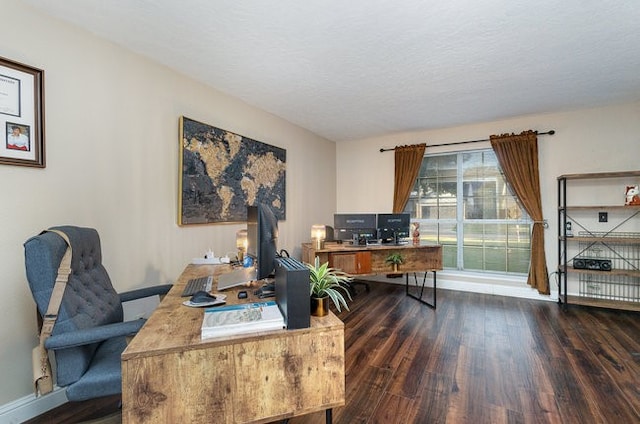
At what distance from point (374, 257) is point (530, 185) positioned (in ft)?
8.22

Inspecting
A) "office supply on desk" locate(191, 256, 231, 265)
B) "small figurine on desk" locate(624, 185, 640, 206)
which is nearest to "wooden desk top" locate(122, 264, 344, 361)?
"office supply on desk" locate(191, 256, 231, 265)

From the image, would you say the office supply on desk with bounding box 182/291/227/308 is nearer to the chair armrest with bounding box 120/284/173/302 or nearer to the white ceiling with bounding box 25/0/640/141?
the chair armrest with bounding box 120/284/173/302

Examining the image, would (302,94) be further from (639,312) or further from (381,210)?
(639,312)

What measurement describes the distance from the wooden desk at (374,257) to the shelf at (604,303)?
5.78 ft

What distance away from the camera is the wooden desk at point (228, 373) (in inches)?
37.7

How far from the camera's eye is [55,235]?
134 centimetres

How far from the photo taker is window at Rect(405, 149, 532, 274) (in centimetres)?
420

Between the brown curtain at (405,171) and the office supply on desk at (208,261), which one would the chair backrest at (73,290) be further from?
the brown curtain at (405,171)

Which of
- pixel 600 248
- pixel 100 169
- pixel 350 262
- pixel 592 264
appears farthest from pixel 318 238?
pixel 600 248

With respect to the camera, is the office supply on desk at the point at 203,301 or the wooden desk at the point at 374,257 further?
the wooden desk at the point at 374,257

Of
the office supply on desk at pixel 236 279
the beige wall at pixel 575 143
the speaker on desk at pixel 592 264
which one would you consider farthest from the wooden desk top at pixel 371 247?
the speaker on desk at pixel 592 264

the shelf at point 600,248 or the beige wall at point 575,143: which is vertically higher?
the beige wall at point 575,143

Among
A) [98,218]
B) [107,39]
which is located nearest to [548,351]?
[98,218]

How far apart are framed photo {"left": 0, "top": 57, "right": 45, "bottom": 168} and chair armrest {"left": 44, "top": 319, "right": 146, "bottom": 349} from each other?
1178mm
